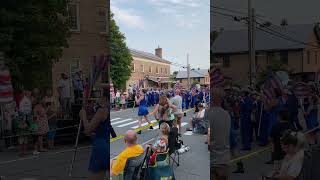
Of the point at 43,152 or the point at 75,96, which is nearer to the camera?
the point at 75,96

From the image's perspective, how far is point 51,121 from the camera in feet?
10.7

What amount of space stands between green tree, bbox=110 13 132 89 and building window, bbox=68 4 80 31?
0.24 metres

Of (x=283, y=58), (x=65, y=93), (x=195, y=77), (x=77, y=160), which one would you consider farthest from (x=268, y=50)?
(x=77, y=160)

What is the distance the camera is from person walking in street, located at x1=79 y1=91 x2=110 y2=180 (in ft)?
10.2

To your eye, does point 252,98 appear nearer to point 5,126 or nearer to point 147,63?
point 147,63

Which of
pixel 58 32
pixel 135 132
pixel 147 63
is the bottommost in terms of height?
pixel 135 132

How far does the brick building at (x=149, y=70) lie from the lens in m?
2.91

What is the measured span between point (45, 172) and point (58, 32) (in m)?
1.04

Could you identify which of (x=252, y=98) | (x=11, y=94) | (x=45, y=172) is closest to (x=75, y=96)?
(x=11, y=94)

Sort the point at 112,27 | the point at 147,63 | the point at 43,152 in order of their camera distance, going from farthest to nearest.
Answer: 1. the point at 43,152
2. the point at 112,27
3. the point at 147,63

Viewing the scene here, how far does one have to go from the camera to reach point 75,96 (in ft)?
10.4

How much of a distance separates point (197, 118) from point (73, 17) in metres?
1.11

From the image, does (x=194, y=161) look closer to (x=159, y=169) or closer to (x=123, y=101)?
(x=159, y=169)

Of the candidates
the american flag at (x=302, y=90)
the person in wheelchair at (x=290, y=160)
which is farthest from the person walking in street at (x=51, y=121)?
the american flag at (x=302, y=90)
